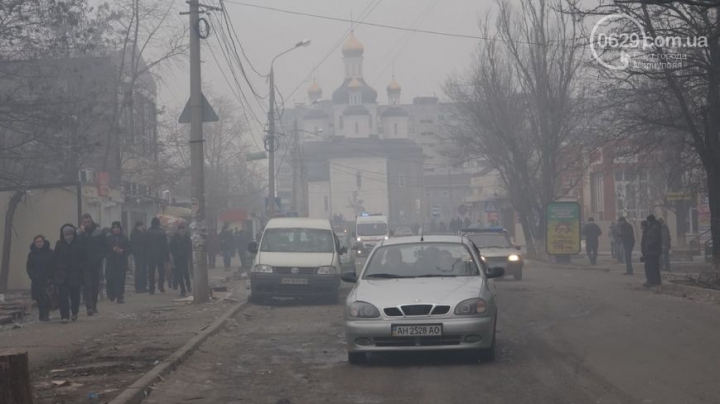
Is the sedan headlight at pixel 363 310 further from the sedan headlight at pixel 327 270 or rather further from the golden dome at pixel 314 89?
the golden dome at pixel 314 89

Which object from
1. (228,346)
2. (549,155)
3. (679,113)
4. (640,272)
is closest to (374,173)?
(549,155)

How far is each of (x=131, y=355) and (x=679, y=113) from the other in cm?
1449

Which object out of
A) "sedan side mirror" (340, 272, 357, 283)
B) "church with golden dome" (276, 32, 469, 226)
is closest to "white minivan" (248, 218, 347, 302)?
"sedan side mirror" (340, 272, 357, 283)

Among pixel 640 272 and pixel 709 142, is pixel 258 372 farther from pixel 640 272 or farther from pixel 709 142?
pixel 640 272

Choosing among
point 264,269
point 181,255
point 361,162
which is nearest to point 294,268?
point 264,269

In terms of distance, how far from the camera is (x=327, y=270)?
2077 centimetres

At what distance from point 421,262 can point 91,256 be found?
8.80 m

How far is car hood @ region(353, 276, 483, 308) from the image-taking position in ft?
36.2

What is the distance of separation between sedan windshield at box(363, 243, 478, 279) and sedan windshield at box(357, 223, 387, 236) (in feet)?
144

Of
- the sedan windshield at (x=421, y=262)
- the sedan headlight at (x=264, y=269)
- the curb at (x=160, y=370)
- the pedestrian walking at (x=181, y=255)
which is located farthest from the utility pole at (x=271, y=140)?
the sedan windshield at (x=421, y=262)

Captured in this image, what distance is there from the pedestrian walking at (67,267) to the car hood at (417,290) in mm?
6789

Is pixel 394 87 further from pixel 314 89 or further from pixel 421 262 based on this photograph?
pixel 421 262

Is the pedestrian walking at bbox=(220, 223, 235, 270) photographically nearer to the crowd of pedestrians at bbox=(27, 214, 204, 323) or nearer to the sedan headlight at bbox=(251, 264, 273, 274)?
the crowd of pedestrians at bbox=(27, 214, 204, 323)

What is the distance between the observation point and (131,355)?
40.4ft
